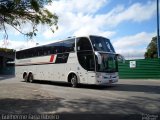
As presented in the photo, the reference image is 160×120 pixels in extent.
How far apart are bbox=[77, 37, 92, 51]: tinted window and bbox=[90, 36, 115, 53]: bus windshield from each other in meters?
0.34

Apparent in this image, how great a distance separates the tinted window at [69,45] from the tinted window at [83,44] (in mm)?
681

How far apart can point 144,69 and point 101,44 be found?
46.5 ft

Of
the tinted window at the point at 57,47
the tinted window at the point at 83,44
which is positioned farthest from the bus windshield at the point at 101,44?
the tinted window at the point at 57,47

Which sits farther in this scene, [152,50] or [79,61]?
[152,50]

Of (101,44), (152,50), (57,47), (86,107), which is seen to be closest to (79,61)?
(101,44)

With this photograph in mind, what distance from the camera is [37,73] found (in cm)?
2617

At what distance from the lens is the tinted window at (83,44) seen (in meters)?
19.6

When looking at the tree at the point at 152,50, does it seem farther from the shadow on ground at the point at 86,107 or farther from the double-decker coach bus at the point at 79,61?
the shadow on ground at the point at 86,107

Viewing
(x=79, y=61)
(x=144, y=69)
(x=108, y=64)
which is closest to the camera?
(x=108, y=64)

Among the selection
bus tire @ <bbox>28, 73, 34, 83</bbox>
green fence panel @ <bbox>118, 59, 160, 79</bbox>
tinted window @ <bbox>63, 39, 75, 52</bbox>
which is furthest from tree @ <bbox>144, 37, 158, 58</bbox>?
tinted window @ <bbox>63, 39, 75, 52</bbox>

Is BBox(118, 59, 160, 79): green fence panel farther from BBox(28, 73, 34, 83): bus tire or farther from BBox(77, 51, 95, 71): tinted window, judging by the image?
BBox(77, 51, 95, 71): tinted window

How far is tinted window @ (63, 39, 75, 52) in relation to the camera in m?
21.0

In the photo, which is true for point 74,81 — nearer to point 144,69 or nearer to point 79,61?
point 79,61

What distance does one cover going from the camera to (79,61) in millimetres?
20328
